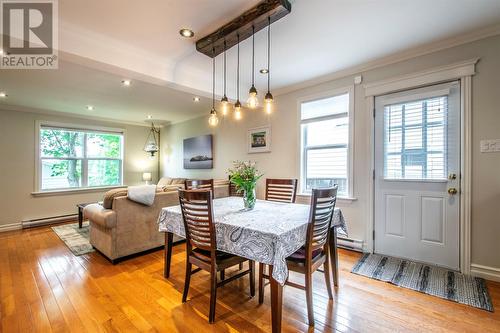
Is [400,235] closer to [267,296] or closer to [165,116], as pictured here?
[267,296]

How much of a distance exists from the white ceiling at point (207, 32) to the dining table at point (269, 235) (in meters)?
1.78

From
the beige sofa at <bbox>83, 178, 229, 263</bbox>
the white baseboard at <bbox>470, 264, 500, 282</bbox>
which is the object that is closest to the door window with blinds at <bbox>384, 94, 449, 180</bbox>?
the white baseboard at <bbox>470, 264, 500, 282</bbox>

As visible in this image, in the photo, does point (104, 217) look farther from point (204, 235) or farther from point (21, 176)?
point (21, 176)

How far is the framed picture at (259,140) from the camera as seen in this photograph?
4105 millimetres

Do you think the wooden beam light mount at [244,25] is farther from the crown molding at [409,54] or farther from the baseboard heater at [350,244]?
the baseboard heater at [350,244]

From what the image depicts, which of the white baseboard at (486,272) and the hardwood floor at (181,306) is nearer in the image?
the hardwood floor at (181,306)

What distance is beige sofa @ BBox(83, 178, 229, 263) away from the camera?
110 inches

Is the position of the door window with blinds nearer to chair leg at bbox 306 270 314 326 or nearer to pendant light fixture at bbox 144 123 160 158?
chair leg at bbox 306 270 314 326

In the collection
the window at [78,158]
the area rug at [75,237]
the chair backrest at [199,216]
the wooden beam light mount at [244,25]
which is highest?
the wooden beam light mount at [244,25]

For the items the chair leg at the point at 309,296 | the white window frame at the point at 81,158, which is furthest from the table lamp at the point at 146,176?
the chair leg at the point at 309,296

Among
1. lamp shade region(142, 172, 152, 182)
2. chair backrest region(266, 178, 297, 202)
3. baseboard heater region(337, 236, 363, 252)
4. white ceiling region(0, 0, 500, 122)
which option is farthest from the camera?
lamp shade region(142, 172, 152, 182)

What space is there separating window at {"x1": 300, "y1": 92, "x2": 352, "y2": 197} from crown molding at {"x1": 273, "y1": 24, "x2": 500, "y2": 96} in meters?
0.28

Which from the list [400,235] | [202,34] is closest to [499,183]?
[400,235]

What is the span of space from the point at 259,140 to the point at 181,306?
2.92 m
